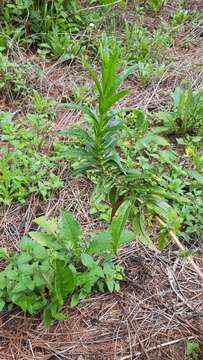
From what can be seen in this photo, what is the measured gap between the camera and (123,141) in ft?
8.32

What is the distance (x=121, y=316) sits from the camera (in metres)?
1.89

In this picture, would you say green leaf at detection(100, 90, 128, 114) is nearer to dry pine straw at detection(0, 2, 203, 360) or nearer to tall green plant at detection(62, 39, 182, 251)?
tall green plant at detection(62, 39, 182, 251)

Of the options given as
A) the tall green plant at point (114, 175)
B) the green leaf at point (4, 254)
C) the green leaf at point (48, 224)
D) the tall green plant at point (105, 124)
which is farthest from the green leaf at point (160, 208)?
the green leaf at point (4, 254)

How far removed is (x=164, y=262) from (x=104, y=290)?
304 millimetres

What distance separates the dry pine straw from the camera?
179 centimetres

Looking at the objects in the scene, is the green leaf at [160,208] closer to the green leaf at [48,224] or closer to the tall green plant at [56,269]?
the tall green plant at [56,269]

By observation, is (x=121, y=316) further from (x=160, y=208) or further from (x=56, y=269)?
(x=160, y=208)

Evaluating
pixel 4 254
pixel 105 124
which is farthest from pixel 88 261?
pixel 105 124

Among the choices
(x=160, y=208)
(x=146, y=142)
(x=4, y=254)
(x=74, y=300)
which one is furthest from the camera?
(x=146, y=142)

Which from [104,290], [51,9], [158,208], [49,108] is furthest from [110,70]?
[51,9]

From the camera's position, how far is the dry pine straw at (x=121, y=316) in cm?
179

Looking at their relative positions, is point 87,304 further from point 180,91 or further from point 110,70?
point 180,91

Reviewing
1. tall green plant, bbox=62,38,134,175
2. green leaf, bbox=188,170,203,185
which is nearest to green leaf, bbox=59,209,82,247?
tall green plant, bbox=62,38,134,175

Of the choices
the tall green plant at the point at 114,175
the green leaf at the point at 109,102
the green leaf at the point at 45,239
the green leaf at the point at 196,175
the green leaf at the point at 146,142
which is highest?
the green leaf at the point at 109,102
